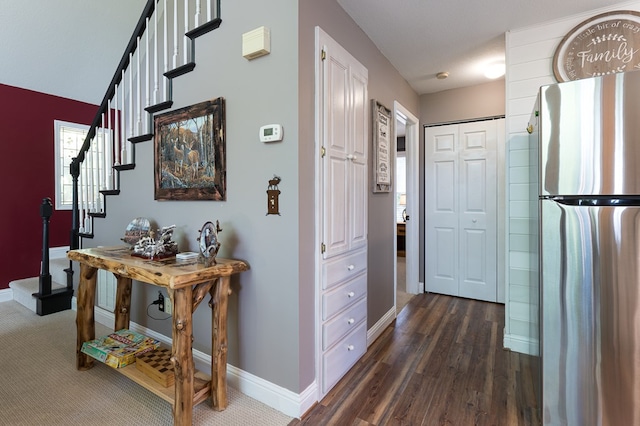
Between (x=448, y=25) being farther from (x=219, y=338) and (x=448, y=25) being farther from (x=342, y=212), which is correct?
(x=219, y=338)

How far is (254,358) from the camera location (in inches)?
72.1

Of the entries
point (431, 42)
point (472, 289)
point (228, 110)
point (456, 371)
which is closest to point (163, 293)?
point (228, 110)

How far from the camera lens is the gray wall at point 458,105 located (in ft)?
11.2

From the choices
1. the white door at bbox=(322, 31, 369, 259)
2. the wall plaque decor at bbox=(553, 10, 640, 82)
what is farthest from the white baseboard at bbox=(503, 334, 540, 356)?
the wall plaque decor at bbox=(553, 10, 640, 82)

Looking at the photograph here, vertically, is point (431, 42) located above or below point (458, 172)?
above

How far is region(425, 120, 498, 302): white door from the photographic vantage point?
136 inches

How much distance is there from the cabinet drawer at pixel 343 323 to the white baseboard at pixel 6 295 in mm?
3887

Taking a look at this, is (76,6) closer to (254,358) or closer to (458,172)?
(254,358)

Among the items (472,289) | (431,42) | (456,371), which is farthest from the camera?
(472,289)

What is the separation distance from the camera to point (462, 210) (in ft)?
11.8

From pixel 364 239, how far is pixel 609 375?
4.82 ft

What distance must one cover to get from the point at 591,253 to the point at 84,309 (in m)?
2.88

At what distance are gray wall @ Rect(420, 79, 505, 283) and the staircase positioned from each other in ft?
8.80

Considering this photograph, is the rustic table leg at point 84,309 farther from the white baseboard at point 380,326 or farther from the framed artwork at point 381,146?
the framed artwork at point 381,146
